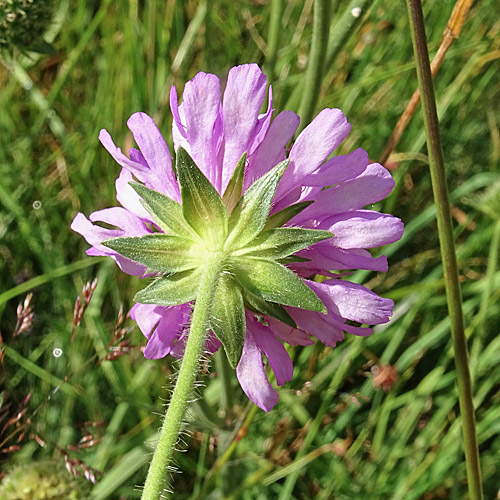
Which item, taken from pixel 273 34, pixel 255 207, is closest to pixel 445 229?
pixel 255 207

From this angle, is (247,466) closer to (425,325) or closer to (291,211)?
(425,325)

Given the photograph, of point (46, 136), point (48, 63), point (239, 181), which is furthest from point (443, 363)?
point (48, 63)

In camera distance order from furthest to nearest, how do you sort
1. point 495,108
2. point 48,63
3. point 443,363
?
point 48,63 < point 495,108 < point 443,363

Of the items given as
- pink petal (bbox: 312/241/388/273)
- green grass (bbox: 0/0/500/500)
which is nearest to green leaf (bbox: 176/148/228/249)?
pink petal (bbox: 312/241/388/273)

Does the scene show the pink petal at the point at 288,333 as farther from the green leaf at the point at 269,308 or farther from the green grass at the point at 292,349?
the green grass at the point at 292,349

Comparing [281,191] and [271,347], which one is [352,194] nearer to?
[281,191]

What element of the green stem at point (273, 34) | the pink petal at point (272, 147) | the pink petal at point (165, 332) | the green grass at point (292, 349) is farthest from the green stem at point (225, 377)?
the green stem at point (273, 34)
